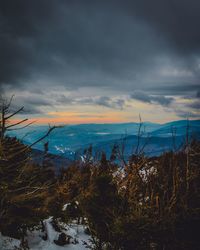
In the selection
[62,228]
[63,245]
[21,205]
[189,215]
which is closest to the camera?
[189,215]

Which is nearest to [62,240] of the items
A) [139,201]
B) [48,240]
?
[48,240]

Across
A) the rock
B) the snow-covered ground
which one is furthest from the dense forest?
the rock

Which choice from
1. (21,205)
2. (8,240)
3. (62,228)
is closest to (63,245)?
(62,228)

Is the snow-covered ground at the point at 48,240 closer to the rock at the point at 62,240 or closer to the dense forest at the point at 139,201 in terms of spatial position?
the rock at the point at 62,240

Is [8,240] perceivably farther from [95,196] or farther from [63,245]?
[95,196]

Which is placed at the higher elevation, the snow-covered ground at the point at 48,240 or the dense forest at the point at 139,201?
the dense forest at the point at 139,201

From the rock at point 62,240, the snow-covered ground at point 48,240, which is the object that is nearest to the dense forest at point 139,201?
the snow-covered ground at point 48,240

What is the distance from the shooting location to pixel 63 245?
18250 millimetres

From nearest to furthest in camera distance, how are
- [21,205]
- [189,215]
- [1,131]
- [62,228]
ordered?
[1,131] < [189,215] < [21,205] < [62,228]

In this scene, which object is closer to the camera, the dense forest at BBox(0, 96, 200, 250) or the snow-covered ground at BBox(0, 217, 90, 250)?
the dense forest at BBox(0, 96, 200, 250)

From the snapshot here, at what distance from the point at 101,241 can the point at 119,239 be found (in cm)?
159

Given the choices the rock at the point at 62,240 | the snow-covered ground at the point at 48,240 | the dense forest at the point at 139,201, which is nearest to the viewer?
the dense forest at the point at 139,201

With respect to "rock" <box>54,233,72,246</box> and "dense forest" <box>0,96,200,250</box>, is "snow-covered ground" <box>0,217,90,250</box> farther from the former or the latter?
"dense forest" <box>0,96,200,250</box>

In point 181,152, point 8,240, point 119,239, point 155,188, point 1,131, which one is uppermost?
point 1,131
